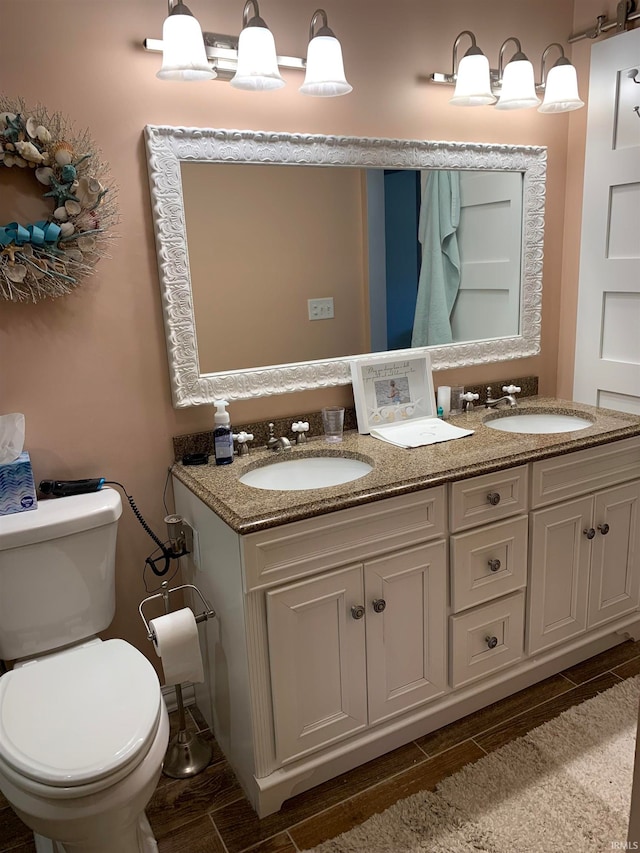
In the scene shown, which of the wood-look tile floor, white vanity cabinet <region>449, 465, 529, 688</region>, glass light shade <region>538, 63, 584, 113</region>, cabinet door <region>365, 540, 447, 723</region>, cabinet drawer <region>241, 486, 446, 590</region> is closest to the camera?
cabinet drawer <region>241, 486, 446, 590</region>

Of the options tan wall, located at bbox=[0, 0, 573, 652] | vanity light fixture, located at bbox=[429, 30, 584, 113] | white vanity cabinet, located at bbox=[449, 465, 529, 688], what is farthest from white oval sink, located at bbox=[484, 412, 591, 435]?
vanity light fixture, located at bbox=[429, 30, 584, 113]

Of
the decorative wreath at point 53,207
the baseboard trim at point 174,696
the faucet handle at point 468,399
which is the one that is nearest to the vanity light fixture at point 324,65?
the decorative wreath at point 53,207

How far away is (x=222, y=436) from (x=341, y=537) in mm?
480

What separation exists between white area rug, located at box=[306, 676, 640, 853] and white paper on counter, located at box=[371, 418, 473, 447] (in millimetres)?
919

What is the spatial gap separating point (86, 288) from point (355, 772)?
1.53 meters

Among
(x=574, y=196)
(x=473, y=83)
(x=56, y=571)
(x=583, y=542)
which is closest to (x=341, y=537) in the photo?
(x=56, y=571)

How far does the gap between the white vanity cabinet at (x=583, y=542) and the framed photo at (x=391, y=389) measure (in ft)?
1.59

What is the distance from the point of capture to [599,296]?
2514 mm

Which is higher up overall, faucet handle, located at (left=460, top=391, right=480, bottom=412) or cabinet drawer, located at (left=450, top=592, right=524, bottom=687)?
faucet handle, located at (left=460, top=391, right=480, bottom=412)

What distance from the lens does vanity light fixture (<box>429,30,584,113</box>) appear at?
2.06 metres

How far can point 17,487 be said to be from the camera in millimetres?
1626

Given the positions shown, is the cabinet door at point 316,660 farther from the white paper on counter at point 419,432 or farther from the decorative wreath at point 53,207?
the decorative wreath at point 53,207

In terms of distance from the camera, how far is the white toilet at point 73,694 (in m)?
1.26

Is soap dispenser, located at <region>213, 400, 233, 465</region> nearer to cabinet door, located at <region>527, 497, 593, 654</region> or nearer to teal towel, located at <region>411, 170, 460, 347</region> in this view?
teal towel, located at <region>411, 170, 460, 347</region>
